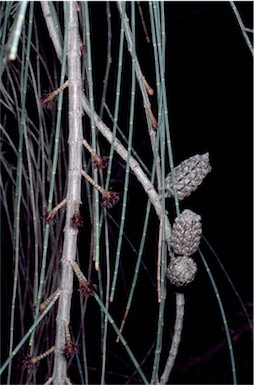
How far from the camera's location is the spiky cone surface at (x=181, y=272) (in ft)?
1.78

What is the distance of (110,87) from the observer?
5.20 feet

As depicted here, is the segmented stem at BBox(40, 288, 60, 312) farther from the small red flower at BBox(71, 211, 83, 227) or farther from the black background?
the black background

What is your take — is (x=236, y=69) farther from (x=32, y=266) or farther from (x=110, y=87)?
(x=32, y=266)

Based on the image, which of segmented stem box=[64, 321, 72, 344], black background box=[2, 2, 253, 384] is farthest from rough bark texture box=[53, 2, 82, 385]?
black background box=[2, 2, 253, 384]

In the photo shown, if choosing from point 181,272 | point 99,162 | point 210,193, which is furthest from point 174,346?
point 210,193

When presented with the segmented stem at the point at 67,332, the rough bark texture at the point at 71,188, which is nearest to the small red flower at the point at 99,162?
the rough bark texture at the point at 71,188

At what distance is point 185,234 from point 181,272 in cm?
3

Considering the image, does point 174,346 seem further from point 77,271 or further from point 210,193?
point 210,193

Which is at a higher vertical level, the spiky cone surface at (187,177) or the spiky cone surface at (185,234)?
the spiky cone surface at (187,177)

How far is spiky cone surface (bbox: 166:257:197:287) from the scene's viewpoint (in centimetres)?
54

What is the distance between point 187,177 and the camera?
1.91 ft

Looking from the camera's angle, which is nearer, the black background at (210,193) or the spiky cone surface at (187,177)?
the spiky cone surface at (187,177)

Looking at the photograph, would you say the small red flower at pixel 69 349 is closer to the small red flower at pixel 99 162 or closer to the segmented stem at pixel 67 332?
the segmented stem at pixel 67 332

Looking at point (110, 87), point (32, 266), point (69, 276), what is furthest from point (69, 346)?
point (110, 87)
